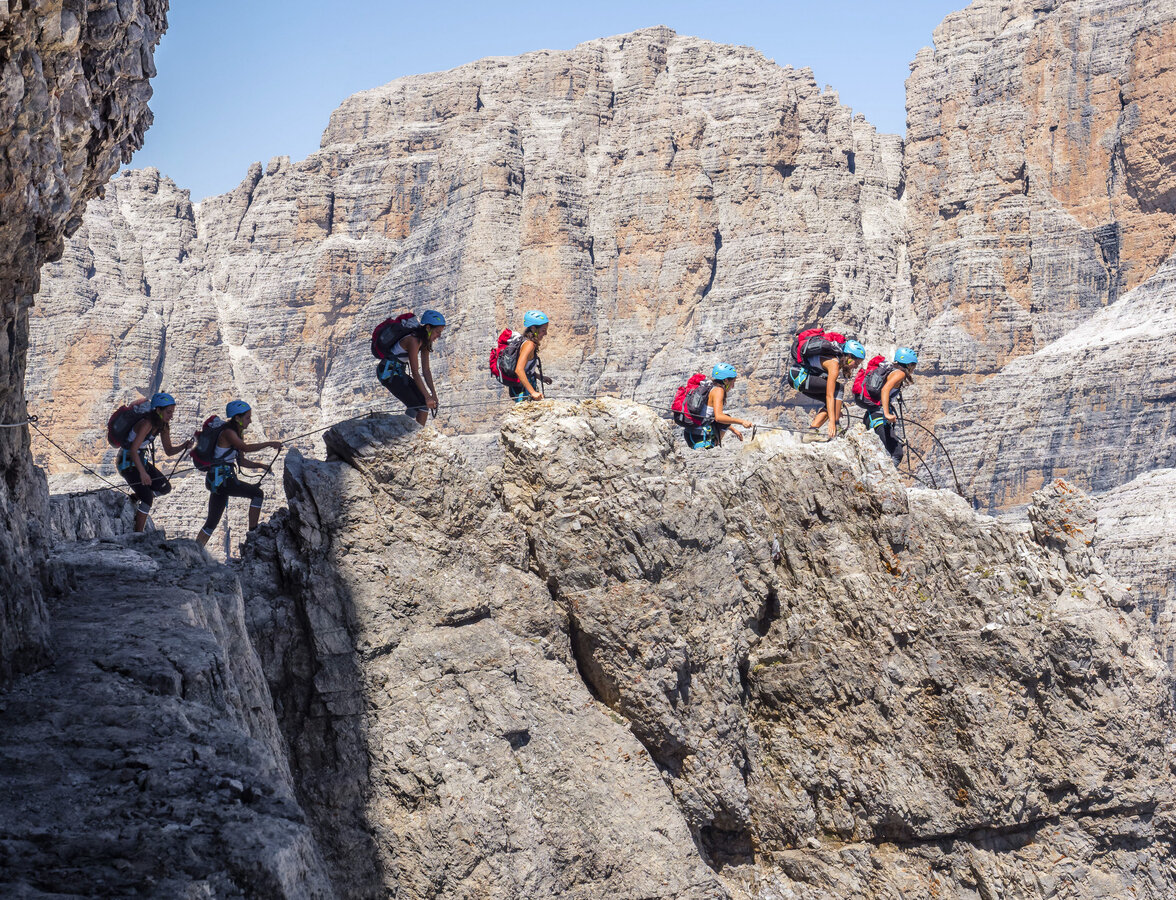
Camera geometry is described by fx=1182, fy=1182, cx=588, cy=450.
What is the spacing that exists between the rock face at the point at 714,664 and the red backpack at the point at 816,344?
2.09 metres

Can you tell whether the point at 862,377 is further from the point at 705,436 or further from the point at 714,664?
the point at 714,664

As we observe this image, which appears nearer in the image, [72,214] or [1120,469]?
[72,214]

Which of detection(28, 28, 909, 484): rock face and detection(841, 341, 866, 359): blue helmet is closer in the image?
detection(841, 341, 866, 359): blue helmet

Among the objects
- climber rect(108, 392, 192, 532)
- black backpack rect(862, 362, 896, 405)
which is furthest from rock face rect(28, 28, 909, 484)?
Answer: climber rect(108, 392, 192, 532)

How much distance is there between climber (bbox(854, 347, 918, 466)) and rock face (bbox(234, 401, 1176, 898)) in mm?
1093

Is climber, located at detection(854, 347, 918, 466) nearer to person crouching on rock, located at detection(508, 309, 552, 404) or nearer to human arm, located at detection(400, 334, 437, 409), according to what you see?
person crouching on rock, located at detection(508, 309, 552, 404)

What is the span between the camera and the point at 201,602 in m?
9.38

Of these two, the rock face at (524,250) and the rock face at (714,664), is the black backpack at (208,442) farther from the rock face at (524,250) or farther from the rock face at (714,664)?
the rock face at (524,250)

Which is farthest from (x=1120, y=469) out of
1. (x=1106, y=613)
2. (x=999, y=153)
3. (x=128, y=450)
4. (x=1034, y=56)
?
(x=128, y=450)

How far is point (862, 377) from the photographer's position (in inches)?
663

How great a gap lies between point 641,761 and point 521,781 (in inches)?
69.2

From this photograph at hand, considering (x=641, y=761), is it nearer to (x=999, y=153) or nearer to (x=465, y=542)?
(x=465, y=542)

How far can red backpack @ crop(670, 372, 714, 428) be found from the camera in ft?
56.1

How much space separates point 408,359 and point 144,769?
8.80 m
